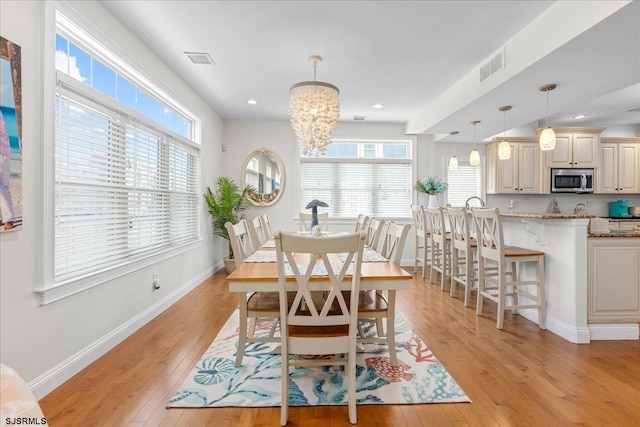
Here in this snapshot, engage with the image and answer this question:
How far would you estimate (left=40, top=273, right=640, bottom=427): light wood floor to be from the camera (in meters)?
1.77

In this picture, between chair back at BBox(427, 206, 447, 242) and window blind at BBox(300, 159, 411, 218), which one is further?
window blind at BBox(300, 159, 411, 218)

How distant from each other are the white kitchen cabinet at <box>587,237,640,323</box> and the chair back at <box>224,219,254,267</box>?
9.69 feet

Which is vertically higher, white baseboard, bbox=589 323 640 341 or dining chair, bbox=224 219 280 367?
dining chair, bbox=224 219 280 367

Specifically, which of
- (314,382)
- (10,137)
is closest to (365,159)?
(314,382)

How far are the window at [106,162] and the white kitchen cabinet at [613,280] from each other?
4088mm

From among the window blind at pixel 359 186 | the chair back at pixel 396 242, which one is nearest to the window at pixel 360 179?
the window blind at pixel 359 186

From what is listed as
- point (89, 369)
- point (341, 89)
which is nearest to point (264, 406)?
point (89, 369)

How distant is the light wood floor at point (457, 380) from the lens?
177 cm

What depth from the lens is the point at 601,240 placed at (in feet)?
9.34

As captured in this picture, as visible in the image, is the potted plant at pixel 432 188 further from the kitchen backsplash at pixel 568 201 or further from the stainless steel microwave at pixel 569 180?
the stainless steel microwave at pixel 569 180

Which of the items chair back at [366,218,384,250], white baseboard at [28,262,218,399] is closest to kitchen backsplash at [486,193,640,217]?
chair back at [366,218,384,250]

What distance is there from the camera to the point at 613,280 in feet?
9.37

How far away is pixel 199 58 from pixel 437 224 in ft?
12.3

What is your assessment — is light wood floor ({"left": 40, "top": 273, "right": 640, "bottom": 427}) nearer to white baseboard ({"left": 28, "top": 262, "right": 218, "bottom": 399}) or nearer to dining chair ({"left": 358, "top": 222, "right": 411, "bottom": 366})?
white baseboard ({"left": 28, "top": 262, "right": 218, "bottom": 399})
